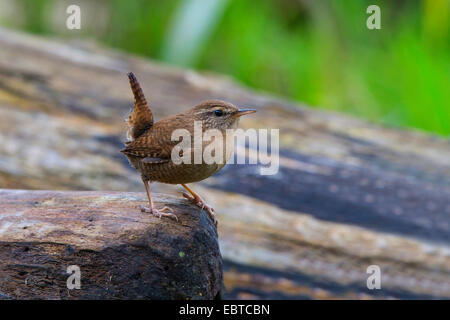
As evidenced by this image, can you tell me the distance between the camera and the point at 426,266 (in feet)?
12.9

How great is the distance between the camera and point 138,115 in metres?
3.33

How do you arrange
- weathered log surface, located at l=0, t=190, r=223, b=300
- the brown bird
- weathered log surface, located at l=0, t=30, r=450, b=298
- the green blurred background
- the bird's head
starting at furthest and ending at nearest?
1. the green blurred background
2. weathered log surface, located at l=0, t=30, r=450, b=298
3. the bird's head
4. the brown bird
5. weathered log surface, located at l=0, t=190, r=223, b=300

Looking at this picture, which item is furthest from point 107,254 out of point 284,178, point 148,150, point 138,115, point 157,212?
point 284,178

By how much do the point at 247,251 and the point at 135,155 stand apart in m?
1.22

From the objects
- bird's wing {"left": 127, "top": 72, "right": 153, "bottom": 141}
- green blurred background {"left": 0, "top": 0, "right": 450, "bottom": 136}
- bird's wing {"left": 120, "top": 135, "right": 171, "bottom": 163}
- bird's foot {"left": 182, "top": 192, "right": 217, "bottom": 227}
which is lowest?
bird's foot {"left": 182, "top": 192, "right": 217, "bottom": 227}

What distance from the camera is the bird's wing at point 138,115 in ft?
10.6

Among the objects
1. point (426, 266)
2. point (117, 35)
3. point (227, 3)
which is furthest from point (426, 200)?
point (117, 35)

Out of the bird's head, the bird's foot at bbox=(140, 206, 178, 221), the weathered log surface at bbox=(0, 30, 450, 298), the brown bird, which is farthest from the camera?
the weathered log surface at bbox=(0, 30, 450, 298)

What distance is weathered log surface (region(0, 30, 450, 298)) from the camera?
12.9 ft

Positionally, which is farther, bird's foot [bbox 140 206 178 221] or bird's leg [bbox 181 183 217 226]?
bird's leg [bbox 181 183 217 226]

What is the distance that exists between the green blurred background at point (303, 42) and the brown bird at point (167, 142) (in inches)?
146

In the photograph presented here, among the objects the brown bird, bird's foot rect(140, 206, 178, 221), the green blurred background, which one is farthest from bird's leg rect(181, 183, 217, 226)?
the green blurred background

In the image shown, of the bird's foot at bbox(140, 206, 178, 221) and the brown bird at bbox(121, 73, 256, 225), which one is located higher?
the brown bird at bbox(121, 73, 256, 225)

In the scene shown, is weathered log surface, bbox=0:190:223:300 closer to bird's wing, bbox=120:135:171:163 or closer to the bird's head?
bird's wing, bbox=120:135:171:163
